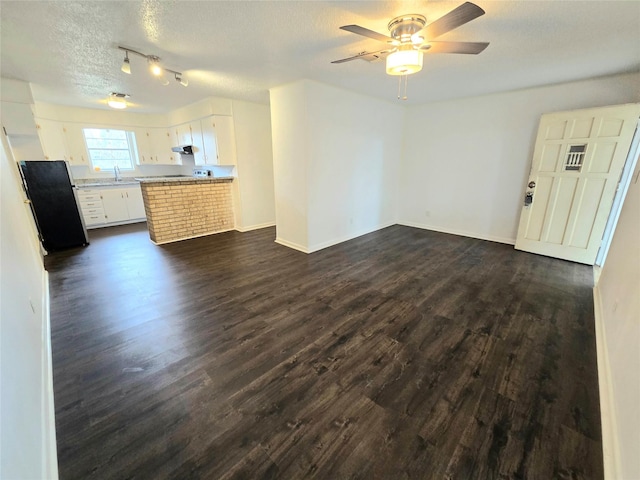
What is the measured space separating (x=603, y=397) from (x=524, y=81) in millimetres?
3917

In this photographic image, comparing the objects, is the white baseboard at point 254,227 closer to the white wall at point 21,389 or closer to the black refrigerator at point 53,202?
the black refrigerator at point 53,202

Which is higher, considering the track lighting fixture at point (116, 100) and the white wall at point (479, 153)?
the track lighting fixture at point (116, 100)

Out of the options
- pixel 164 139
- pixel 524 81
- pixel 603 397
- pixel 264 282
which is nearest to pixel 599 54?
pixel 524 81

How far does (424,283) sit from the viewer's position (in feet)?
10.5

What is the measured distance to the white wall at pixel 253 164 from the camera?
17.0ft

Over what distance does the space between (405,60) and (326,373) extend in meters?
2.50

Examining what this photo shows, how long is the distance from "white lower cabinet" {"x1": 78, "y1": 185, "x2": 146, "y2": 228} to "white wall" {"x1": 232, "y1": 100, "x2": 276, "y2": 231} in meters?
2.64

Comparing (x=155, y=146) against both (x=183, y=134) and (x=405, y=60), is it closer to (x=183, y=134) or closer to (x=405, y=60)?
(x=183, y=134)

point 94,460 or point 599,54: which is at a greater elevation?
point 599,54

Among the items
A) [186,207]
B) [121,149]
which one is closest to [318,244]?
[186,207]

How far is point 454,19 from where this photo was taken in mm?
1690

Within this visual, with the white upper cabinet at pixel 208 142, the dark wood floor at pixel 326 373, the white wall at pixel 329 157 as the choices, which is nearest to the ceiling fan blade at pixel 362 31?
the white wall at pixel 329 157

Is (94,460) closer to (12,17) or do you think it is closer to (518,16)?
(12,17)

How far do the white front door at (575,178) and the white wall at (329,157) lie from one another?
2.44m
